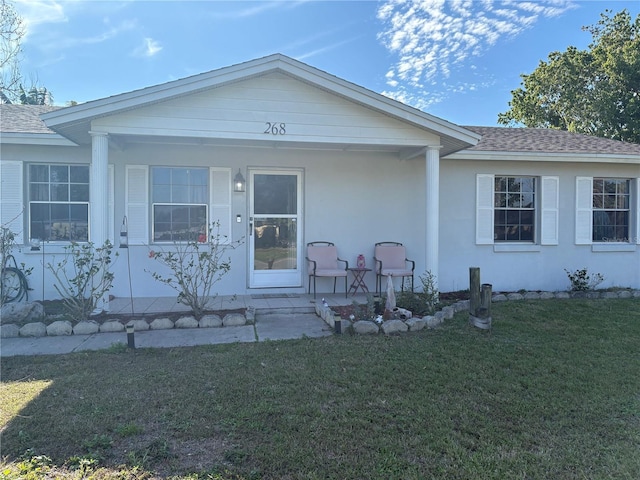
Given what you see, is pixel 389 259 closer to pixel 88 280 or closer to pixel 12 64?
pixel 88 280

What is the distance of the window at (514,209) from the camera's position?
808 cm

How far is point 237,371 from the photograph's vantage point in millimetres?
3822

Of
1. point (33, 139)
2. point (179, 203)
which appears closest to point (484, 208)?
point (179, 203)

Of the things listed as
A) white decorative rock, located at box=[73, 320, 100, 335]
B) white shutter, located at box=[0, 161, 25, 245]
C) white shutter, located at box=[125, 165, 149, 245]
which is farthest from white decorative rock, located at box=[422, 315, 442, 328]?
white shutter, located at box=[0, 161, 25, 245]

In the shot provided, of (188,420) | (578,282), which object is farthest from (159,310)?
(578,282)

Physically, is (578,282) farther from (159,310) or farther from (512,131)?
(159,310)

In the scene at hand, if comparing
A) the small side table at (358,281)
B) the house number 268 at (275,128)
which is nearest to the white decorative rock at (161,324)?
the house number 268 at (275,128)

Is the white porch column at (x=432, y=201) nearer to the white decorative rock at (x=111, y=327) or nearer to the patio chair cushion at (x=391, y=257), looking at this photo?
the patio chair cushion at (x=391, y=257)

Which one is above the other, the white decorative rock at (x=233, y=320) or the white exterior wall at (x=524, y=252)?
the white exterior wall at (x=524, y=252)

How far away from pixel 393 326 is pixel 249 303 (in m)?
2.44

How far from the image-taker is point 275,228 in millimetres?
7434

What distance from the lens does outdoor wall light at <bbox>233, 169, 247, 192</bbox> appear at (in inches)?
279

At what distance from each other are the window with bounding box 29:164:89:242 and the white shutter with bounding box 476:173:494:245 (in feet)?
23.5

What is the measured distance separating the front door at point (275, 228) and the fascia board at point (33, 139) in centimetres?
307
